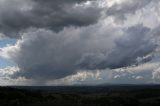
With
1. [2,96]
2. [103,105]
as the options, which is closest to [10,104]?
[2,96]

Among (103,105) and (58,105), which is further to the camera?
(103,105)

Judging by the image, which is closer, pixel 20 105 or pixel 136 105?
pixel 20 105

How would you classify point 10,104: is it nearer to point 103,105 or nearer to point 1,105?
point 1,105

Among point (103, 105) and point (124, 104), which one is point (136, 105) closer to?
point (124, 104)

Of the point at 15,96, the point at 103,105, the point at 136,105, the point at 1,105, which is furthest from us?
the point at 136,105

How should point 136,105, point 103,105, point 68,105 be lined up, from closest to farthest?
1. point 68,105
2. point 103,105
3. point 136,105

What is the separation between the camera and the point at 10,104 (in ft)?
373

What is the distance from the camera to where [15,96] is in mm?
143750

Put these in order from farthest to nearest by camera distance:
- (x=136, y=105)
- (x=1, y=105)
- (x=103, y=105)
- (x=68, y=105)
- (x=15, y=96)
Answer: (x=136, y=105) < (x=15, y=96) < (x=103, y=105) < (x=68, y=105) < (x=1, y=105)

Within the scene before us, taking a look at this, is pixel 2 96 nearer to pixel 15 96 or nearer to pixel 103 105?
pixel 15 96

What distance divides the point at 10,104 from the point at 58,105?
52.7 ft

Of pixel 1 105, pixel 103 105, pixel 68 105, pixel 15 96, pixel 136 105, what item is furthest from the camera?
pixel 136 105

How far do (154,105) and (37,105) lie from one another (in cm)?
6985

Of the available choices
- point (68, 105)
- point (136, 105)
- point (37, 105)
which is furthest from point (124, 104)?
point (37, 105)
